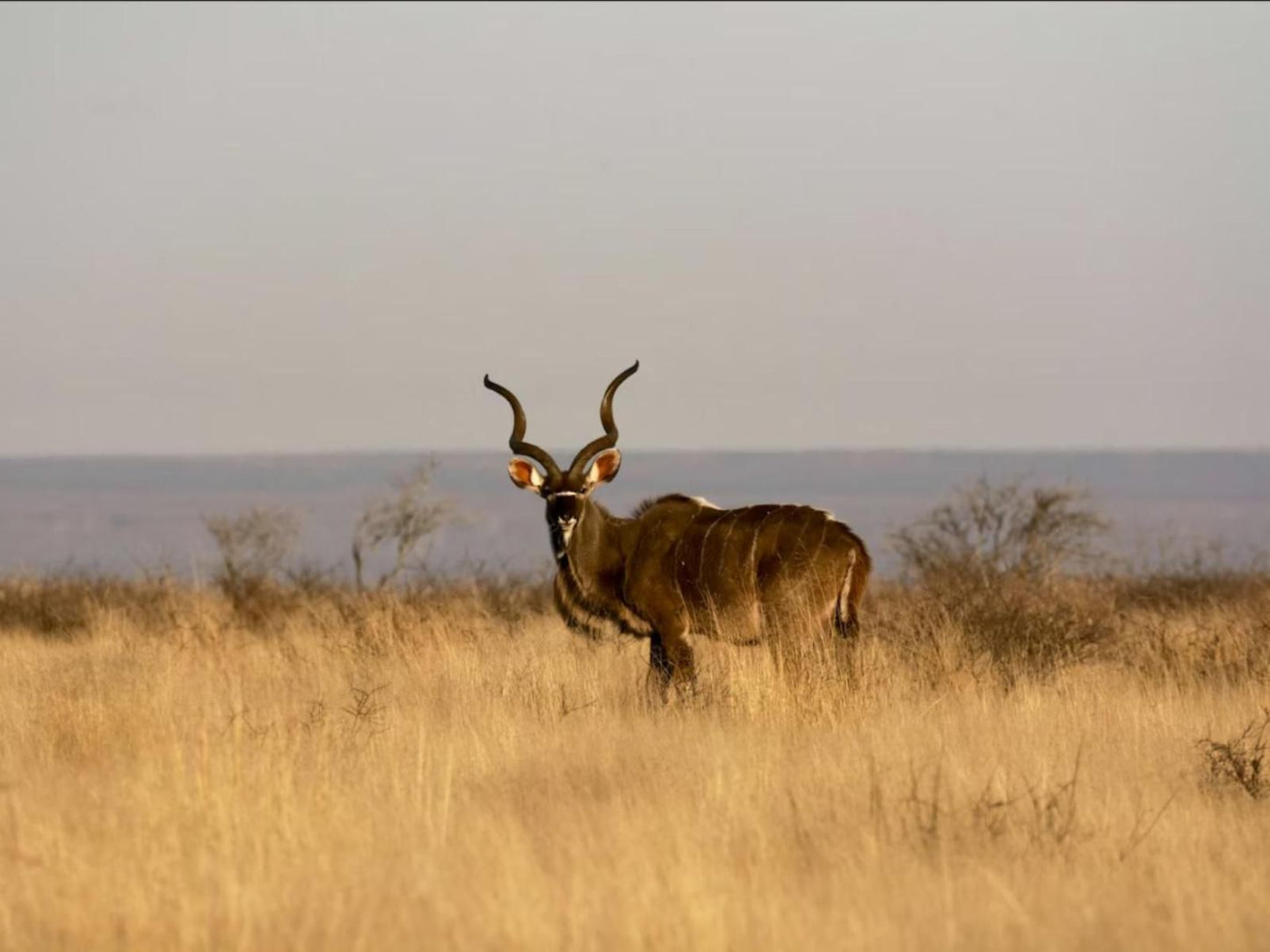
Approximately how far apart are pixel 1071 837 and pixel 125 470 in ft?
337

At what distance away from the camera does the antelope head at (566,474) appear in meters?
12.7

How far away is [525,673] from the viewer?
39.8ft

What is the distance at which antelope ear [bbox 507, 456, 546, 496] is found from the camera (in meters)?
13.1

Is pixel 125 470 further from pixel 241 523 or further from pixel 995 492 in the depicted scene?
pixel 995 492

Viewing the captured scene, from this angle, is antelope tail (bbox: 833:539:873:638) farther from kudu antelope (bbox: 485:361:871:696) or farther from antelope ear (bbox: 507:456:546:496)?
antelope ear (bbox: 507:456:546:496)

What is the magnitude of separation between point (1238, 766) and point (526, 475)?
5845 millimetres

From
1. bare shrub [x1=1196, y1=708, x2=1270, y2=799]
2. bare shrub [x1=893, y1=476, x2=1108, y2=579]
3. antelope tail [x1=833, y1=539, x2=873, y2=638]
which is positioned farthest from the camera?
bare shrub [x1=893, y1=476, x2=1108, y2=579]

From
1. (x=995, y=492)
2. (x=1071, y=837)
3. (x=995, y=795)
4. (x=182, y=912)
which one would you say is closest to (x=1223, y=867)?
(x=1071, y=837)

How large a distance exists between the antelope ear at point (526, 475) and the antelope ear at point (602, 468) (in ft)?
1.06

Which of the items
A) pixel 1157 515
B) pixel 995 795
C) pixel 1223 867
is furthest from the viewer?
pixel 1157 515

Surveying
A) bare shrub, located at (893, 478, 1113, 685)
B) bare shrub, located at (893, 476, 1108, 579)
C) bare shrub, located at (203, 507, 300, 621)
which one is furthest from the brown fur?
bare shrub, located at (893, 476, 1108, 579)

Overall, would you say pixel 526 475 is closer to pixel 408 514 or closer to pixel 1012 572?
pixel 1012 572

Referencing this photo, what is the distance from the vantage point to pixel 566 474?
42.3 ft

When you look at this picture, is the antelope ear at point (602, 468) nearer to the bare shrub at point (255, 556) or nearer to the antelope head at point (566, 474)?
the antelope head at point (566, 474)
